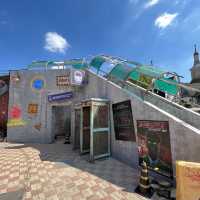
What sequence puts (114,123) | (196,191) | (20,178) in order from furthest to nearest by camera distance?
(114,123) < (20,178) < (196,191)

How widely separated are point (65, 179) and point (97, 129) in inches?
98.2

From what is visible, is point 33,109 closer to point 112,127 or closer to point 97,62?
point 97,62

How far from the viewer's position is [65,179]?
472 centimetres

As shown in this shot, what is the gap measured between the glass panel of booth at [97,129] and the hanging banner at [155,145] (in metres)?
1.86

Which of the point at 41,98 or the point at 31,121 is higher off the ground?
the point at 41,98

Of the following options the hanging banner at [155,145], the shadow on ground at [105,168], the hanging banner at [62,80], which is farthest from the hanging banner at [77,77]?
the hanging banner at [155,145]

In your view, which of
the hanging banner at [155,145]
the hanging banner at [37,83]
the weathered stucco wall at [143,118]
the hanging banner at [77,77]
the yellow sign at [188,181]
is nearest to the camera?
the yellow sign at [188,181]

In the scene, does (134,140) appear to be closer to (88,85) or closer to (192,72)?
(88,85)

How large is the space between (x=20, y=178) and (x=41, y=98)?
23.0ft

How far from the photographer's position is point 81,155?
7312 mm

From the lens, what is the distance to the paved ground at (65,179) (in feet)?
12.7

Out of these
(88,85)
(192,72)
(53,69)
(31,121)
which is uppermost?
(192,72)

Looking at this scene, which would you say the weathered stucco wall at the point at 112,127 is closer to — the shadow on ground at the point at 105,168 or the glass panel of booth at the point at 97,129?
the glass panel of booth at the point at 97,129

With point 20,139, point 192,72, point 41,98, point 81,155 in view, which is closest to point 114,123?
point 81,155
